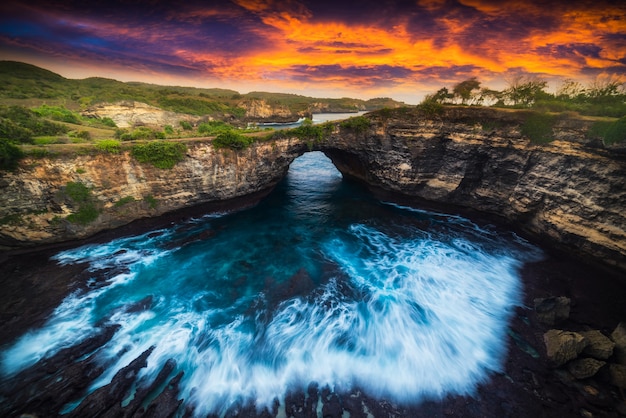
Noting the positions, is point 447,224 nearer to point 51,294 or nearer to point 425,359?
point 425,359

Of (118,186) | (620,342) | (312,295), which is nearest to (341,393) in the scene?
(312,295)

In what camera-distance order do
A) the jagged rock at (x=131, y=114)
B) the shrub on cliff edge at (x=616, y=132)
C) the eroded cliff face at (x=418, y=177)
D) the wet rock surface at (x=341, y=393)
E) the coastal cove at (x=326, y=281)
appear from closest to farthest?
1. the wet rock surface at (x=341, y=393)
2. the coastal cove at (x=326, y=281)
3. the shrub on cliff edge at (x=616, y=132)
4. the eroded cliff face at (x=418, y=177)
5. the jagged rock at (x=131, y=114)

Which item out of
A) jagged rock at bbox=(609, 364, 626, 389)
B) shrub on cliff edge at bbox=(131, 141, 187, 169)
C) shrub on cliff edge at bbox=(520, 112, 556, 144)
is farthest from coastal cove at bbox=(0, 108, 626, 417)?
shrub on cliff edge at bbox=(131, 141, 187, 169)

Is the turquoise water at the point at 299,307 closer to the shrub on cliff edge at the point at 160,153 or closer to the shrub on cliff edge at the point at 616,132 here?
the shrub on cliff edge at the point at 160,153

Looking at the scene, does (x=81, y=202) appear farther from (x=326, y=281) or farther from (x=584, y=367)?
(x=584, y=367)

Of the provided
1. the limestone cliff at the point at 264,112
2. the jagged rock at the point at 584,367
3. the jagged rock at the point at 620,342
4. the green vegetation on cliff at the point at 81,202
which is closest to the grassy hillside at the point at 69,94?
the limestone cliff at the point at 264,112
